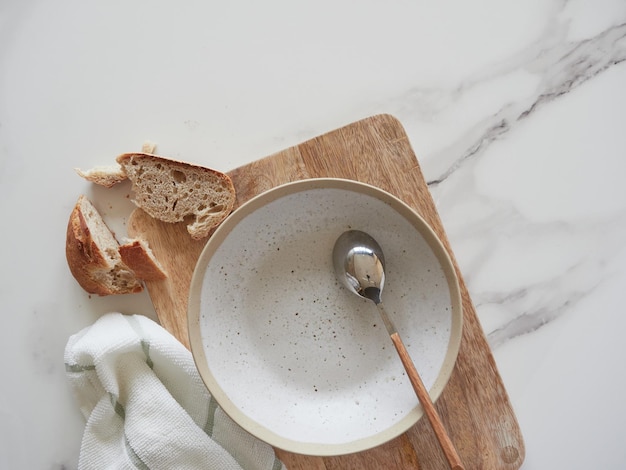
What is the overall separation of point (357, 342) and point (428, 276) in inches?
6.6

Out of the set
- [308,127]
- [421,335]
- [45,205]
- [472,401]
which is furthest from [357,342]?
[45,205]

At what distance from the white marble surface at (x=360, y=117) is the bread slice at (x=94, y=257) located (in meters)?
0.07

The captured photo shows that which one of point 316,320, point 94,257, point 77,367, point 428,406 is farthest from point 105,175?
point 428,406

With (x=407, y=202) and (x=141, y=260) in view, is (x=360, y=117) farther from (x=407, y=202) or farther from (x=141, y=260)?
(x=141, y=260)

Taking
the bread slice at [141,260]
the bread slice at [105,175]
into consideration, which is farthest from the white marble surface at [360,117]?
the bread slice at [141,260]

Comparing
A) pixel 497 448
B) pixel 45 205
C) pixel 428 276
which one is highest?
pixel 45 205

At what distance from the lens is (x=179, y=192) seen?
0.95 m

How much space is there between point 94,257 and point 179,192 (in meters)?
0.18

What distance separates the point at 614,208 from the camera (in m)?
1.08

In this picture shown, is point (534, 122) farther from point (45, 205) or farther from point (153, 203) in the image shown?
point (45, 205)

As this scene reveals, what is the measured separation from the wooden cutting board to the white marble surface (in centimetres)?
11

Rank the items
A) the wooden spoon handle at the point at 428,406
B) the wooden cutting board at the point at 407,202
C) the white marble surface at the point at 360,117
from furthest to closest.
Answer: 1. the white marble surface at the point at 360,117
2. the wooden cutting board at the point at 407,202
3. the wooden spoon handle at the point at 428,406

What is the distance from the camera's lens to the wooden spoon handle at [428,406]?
2.73 feet

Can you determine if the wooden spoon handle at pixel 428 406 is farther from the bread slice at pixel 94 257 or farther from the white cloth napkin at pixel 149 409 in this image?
the bread slice at pixel 94 257
